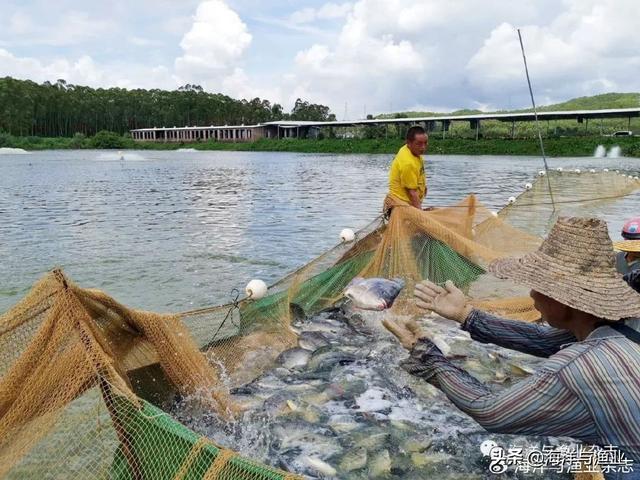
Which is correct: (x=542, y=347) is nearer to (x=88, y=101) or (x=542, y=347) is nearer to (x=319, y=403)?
(x=319, y=403)

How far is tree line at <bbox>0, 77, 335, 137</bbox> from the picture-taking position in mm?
117875

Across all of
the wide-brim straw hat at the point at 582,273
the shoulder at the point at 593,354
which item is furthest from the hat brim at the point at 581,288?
the shoulder at the point at 593,354

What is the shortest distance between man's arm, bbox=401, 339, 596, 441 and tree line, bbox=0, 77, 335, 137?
5083 inches

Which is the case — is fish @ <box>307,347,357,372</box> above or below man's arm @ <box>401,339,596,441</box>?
below

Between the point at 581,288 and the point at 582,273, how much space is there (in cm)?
9

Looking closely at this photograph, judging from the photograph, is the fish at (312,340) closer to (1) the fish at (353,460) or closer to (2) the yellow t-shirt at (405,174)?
(1) the fish at (353,460)

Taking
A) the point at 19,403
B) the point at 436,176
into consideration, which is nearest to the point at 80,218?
the point at 19,403

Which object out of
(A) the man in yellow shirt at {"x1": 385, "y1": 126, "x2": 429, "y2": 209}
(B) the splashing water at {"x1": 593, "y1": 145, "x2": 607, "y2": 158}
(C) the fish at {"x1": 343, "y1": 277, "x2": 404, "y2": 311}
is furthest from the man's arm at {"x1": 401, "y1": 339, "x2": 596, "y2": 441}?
(B) the splashing water at {"x1": 593, "y1": 145, "x2": 607, "y2": 158}

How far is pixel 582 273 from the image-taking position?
8.19 feet

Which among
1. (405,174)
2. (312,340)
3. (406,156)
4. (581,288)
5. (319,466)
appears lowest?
(319,466)

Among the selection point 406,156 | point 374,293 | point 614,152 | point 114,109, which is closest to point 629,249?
point 374,293

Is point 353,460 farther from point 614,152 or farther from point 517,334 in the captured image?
point 614,152

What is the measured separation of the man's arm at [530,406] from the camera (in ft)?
7.41

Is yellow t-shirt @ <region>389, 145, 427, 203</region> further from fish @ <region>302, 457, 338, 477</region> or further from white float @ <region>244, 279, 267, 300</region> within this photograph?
fish @ <region>302, 457, 338, 477</region>
